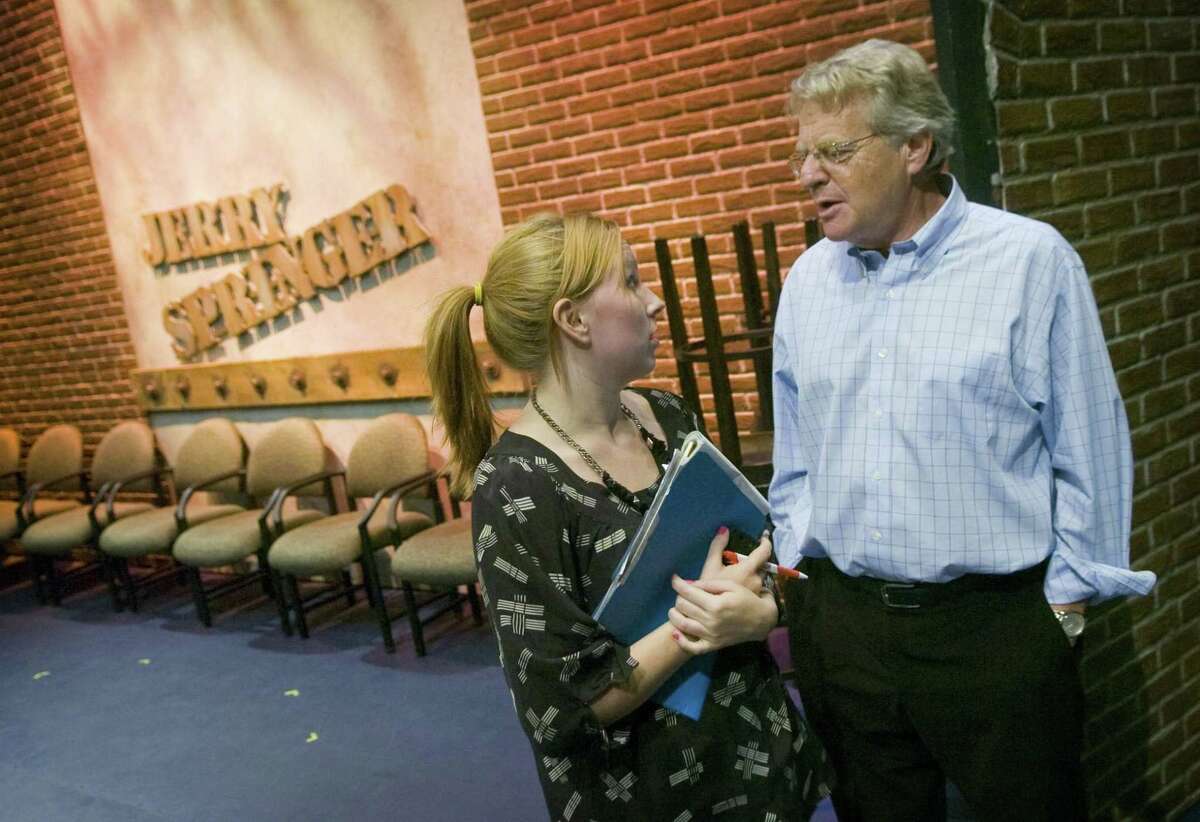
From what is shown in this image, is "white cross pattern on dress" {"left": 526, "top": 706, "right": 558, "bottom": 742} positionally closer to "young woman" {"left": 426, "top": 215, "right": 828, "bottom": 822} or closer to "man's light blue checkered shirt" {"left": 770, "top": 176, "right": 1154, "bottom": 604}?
"young woman" {"left": 426, "top": 215, "right": 828, "bottom": 822}

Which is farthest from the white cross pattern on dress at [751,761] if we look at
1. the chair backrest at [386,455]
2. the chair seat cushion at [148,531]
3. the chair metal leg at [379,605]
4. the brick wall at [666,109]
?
the chair seat cushion at [148,531]

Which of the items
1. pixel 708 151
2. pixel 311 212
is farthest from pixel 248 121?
pixel 708 151

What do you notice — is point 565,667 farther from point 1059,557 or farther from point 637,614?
point 1059,557

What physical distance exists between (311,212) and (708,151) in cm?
Result: 235

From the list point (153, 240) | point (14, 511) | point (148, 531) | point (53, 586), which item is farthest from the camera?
point (14, 511)

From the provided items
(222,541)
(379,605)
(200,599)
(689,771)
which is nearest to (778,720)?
(689,771)

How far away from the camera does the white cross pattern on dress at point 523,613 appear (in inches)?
60.2

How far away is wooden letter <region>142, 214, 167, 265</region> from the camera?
6.38 meters

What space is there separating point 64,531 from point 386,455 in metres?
2.30

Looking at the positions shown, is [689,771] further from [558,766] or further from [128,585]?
[128,585]

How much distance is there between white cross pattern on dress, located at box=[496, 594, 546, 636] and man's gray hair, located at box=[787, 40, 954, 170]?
3.25ft

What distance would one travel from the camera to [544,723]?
154cm

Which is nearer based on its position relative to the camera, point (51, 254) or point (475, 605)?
point (475, 605)

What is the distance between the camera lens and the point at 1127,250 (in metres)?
2.57
